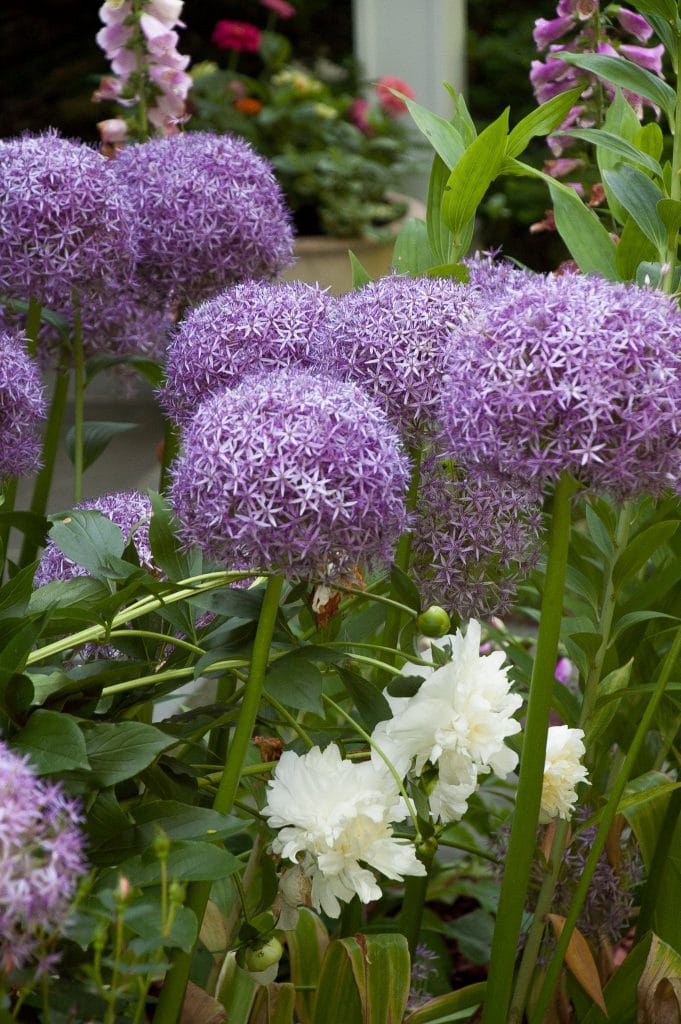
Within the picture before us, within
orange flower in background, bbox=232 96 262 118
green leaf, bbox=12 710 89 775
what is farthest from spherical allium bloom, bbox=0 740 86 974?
orange flower in background, bbox=232 96 262 118

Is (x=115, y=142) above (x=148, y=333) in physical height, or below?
above

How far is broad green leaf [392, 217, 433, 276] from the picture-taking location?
3.62ft

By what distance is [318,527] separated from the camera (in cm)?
69

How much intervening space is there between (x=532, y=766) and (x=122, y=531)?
37 cm

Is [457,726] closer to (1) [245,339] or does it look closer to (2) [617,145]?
(1) [245,339]

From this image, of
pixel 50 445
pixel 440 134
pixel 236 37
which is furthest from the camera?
pixel 236 37

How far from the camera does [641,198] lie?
97 cm

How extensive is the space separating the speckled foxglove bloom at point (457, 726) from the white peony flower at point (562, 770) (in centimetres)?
12

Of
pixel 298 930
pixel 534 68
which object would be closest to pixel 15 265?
pixel 298 930

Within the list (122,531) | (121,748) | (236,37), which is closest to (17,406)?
(122,531)

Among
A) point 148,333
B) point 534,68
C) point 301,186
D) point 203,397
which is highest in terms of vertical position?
point 534,68

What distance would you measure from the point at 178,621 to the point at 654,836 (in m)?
0.55

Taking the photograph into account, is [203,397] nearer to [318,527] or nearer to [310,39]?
[318,527]

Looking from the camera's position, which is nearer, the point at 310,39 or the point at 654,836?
the point at 654,836
